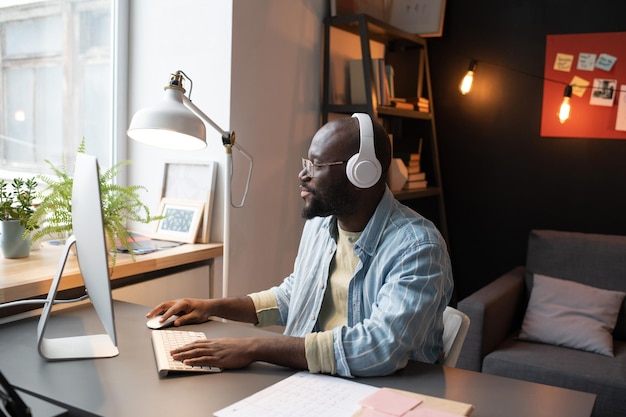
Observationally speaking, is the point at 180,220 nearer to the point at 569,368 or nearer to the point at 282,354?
the point at 282,354

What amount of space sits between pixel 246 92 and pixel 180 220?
61 cm

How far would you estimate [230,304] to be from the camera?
1.82 m

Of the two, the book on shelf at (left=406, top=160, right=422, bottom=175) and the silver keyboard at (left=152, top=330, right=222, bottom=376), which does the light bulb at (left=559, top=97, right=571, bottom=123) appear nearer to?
the book on shelf at (left=406, top=160, right=422, bottom=175)

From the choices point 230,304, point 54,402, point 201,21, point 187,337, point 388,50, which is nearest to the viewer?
point 54,402

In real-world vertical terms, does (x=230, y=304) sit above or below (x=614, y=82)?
below

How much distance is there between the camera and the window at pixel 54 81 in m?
2.40

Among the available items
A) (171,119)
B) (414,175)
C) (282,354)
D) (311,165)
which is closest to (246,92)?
(171,119)

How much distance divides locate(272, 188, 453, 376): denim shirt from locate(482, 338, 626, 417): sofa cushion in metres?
1.15

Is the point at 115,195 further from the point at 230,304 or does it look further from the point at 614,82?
the point at 614,82

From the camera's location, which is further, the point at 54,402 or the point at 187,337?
the point at 187,337

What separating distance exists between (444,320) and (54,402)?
985 millimetres

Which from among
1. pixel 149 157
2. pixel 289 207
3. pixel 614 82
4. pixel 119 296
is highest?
pixel 614 82

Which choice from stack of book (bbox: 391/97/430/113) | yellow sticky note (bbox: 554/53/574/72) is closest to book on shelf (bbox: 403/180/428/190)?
stack of book (bbox: 391/97/430/113)

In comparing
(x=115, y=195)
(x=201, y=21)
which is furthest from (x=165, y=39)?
(x=115, y=195)
